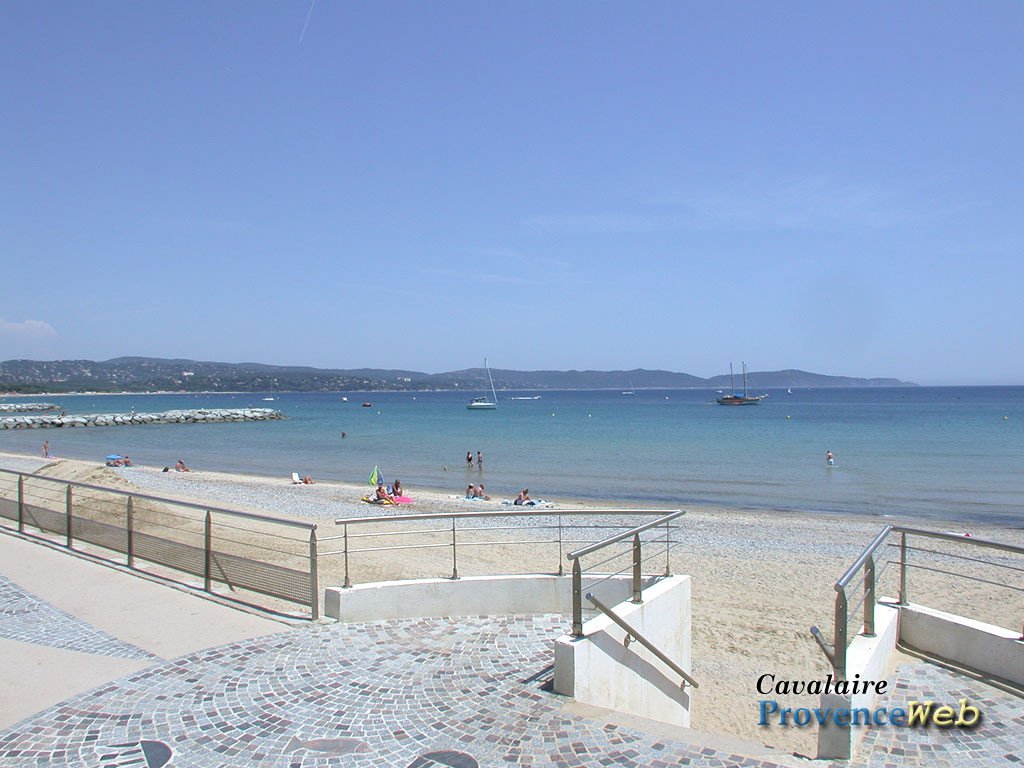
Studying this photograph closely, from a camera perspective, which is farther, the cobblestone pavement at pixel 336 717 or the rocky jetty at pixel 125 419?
the rocky jetty at pixel 125 419

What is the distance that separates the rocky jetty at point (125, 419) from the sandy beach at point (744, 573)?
215ft

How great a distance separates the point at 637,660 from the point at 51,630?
5318 mm

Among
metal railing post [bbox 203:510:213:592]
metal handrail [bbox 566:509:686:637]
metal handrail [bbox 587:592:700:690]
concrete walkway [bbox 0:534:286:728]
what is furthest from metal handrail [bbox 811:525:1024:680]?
metal railing post [bbox 203:510:213:592]

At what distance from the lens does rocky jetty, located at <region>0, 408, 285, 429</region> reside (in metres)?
79.9

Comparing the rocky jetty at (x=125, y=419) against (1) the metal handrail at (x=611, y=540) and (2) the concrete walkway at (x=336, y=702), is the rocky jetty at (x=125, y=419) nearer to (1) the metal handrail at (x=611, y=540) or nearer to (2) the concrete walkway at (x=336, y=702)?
(2) the concrete walkway at (x=336, y=702)

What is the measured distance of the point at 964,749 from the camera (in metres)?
4.55

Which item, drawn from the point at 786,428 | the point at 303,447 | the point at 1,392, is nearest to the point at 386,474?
the point at 303,447

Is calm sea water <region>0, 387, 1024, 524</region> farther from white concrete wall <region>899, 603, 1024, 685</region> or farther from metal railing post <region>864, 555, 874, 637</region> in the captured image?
metal railing post <region>864, 555, 874, 637</region>

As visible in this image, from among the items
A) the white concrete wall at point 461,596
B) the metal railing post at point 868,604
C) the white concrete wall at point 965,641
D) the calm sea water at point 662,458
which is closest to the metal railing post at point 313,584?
the white concrete wall at point 461,596

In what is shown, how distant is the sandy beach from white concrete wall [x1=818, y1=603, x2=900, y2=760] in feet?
4.51

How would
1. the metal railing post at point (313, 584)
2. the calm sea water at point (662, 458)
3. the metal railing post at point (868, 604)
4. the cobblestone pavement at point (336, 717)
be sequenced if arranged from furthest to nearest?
1. the calm sea water at point (662, 458)
2. the metal railing post at point (313, 584)
3. the metal railing post at point (868, 604)
4. the cobblestone pavement at point (336, 717)

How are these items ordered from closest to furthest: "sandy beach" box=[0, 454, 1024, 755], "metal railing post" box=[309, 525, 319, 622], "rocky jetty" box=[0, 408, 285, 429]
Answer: "metal railing post" box=[309, 525, 319, 622], "sandy beach" box=[0, 454, 1024, 755], "rocky jetty" box=[0, 408, 285, 429]

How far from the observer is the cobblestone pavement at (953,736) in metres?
4.43

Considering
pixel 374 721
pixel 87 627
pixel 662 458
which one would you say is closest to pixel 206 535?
pixel 87 627
